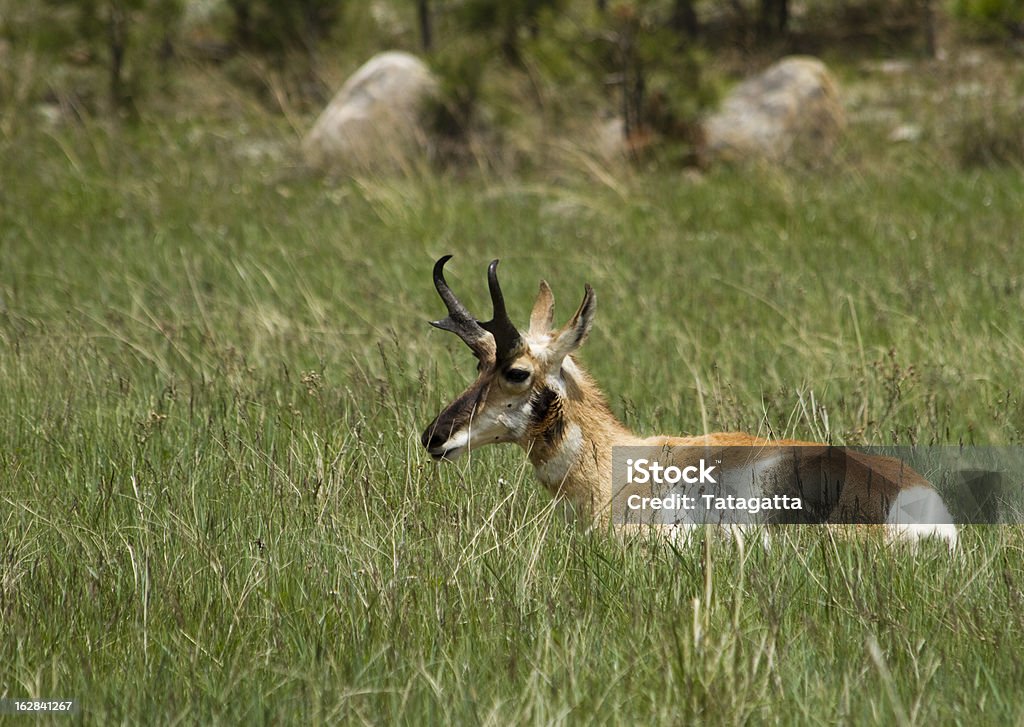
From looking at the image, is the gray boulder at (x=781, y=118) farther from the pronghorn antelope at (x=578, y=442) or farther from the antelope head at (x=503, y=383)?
the antelope head at (x=503, y=383)

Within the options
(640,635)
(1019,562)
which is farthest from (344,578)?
(1019,562)

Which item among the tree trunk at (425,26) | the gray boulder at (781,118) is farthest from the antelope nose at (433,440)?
the tree trunk at (425,26)

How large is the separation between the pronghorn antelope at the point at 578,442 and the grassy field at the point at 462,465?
16 cm

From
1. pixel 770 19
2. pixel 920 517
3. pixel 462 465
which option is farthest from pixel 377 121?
pixel 770 19

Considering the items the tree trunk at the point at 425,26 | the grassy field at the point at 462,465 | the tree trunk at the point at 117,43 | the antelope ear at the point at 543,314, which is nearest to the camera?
the grassy field at the point at 462,465

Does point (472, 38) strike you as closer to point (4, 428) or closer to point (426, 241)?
point (426, 241)

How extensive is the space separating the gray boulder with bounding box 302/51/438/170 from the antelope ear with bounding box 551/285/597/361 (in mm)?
8774

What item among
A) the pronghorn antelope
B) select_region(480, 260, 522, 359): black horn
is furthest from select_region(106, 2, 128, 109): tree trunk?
select_region(480, 260, 522, 359): black horn

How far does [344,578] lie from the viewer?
12.3 ft

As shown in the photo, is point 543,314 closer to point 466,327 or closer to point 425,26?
point 466,327

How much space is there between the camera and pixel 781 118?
46.8ft

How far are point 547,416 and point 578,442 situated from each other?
0.54 feet

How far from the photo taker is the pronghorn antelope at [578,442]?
14.4 feet

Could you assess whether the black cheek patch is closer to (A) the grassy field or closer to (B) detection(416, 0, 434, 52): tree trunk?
(A) the grassy field
